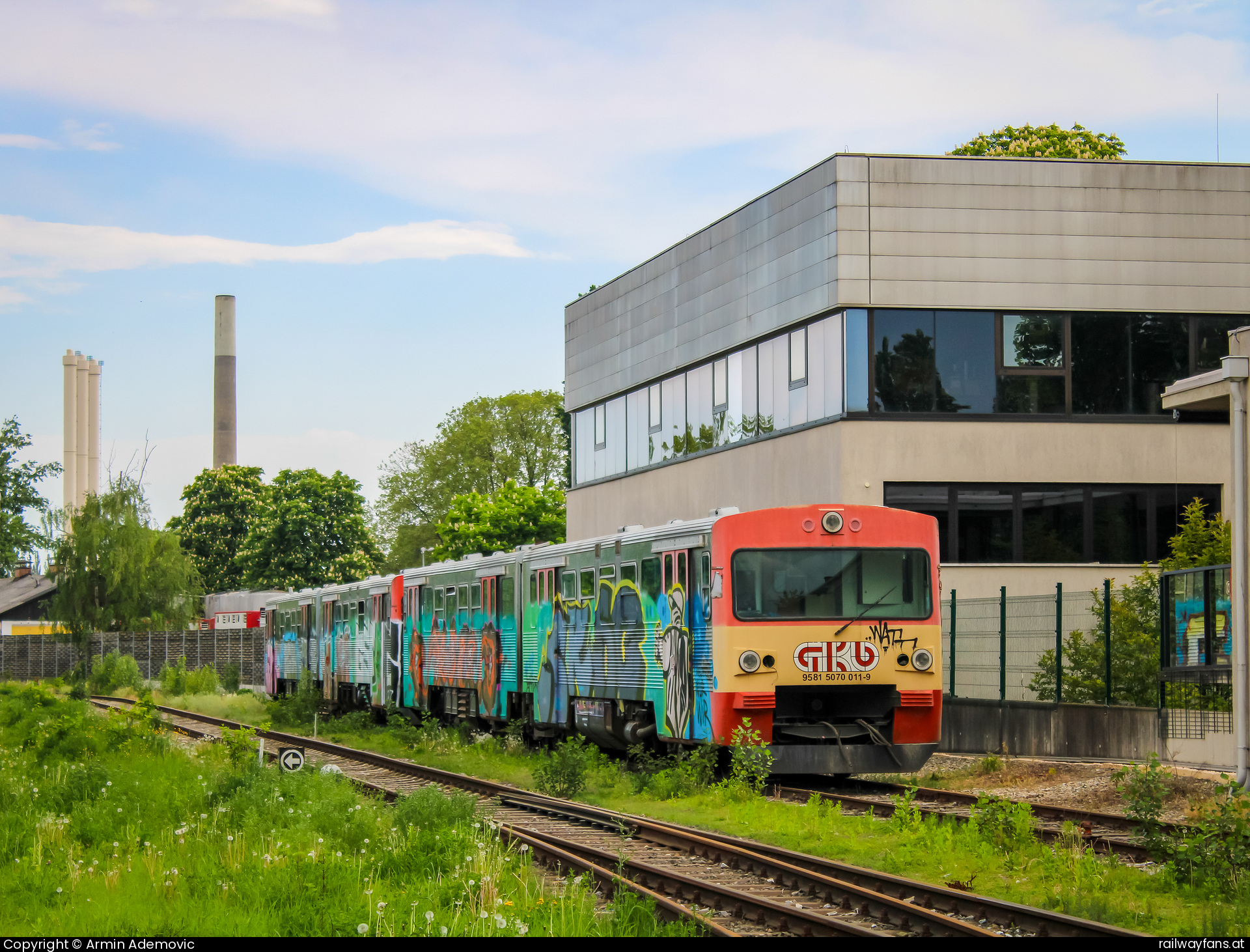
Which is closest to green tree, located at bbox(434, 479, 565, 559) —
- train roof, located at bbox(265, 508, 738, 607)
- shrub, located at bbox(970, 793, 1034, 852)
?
train roof, located at bbox(265, 508, 738, 607)

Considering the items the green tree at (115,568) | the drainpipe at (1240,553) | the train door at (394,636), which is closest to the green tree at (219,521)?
the green tree at (115,568)

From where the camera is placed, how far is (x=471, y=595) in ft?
83.7

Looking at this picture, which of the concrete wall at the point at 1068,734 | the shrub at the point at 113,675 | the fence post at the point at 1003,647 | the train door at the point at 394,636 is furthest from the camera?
the shrub at the point at 113,675

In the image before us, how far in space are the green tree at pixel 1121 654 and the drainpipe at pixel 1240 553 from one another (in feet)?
15.0

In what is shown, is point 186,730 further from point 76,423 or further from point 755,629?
point 76,423

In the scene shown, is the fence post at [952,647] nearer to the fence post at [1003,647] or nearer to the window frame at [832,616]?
the fence post at [1003,647]

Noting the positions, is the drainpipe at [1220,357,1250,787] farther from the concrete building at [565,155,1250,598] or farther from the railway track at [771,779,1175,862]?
the concrete building at [565,155,1250,598]

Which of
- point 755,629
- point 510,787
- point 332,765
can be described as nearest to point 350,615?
point 332,765

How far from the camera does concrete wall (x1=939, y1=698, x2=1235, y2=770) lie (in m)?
16.6

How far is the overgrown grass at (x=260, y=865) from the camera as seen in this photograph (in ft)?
27.7

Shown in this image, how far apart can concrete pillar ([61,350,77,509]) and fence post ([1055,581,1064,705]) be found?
7773cm

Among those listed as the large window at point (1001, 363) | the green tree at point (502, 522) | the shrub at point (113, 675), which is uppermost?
the large window at point (1001, 363)

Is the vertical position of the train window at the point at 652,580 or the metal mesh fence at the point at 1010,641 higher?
the train window at the point at 652,580

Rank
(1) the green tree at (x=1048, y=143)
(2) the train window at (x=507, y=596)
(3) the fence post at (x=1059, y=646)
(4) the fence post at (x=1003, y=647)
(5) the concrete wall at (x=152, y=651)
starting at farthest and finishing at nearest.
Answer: (5) the concrete wall at (x=152, y=651) → (1) the green tree at (x=1048, y=143) → (2) the train window at (x=507, y=596) → (4) the fence post at (x=1003, y=647) → (3) the fence post at (x=1059, y=646)
